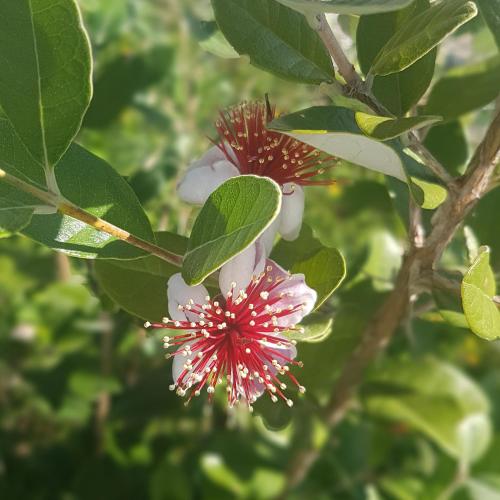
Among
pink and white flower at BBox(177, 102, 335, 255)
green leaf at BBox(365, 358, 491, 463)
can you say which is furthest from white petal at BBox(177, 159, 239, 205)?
green leaf at BBox(365, 358, 491, 463)

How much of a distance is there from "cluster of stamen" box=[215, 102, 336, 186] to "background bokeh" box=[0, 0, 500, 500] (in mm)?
299

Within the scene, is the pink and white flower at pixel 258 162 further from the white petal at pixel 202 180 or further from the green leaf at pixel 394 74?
the green leaf at pixel 394 74

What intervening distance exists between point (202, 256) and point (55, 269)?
1.47 m

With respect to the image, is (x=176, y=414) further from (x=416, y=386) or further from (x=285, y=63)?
(x=285, y=63)

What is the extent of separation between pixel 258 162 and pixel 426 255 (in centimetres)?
21

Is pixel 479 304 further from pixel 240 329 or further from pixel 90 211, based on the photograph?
pixel 90 211

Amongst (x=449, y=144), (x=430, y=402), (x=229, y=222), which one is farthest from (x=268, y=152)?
(x=430, y=402)

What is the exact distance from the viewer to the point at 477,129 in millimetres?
1908

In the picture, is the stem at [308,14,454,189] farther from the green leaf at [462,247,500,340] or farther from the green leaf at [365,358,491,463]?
the green leaf at [365,358,491,463]

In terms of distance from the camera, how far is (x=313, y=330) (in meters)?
0.77

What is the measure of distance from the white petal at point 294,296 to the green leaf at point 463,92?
1.21 feet

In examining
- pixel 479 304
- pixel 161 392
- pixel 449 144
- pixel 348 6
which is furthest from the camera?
pixel 161 392

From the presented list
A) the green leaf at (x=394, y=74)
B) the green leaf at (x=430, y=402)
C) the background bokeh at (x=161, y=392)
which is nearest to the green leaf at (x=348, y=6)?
the green leaf at (x=394, y=74)

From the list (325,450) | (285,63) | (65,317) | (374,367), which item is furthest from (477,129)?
(285,63)
